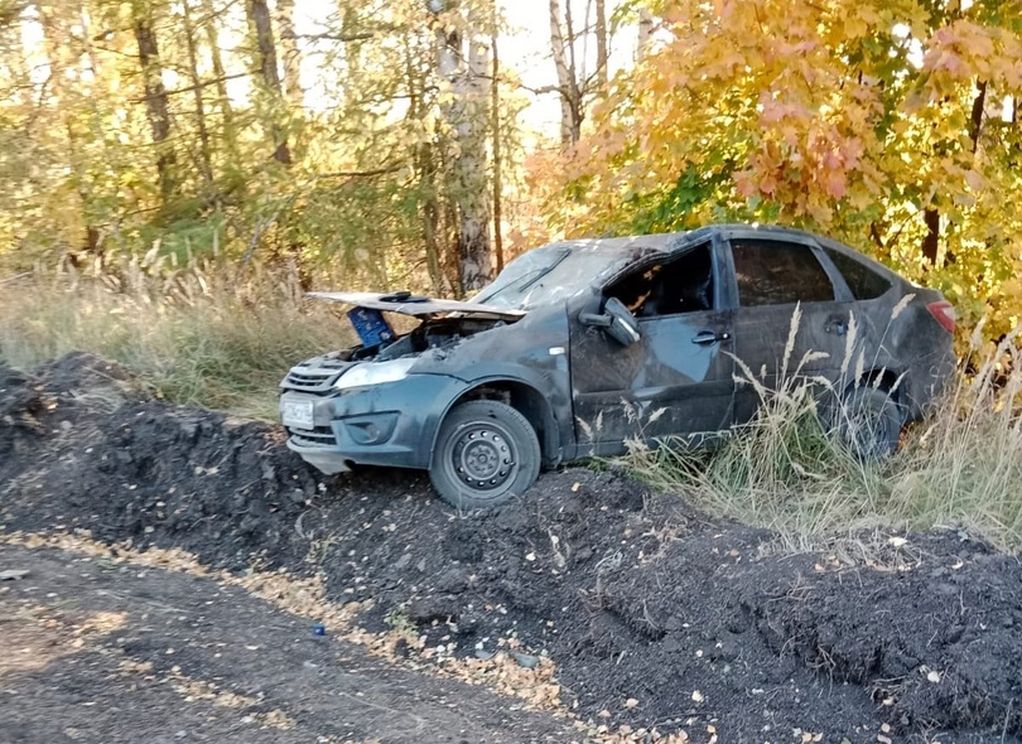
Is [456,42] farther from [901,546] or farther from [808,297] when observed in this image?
[901,546]

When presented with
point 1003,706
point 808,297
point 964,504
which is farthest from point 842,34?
point 1003,706

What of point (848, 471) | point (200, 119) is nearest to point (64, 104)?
point (200, 119)

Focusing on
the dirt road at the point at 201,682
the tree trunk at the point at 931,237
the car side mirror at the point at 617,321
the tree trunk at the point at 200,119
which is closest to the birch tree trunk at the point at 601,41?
the tree trunk at the point at 200,119

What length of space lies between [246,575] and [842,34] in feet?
17.7

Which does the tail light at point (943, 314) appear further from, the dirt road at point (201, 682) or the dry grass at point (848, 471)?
the dirt road at point (201, 682)

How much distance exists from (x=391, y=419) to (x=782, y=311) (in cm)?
270

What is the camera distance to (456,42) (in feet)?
35.3

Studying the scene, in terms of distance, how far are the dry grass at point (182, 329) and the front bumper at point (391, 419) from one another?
2.09m

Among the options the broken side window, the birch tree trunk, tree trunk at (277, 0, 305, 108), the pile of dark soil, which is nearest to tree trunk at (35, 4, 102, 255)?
tree trunk at (277, 0, 305, 108)

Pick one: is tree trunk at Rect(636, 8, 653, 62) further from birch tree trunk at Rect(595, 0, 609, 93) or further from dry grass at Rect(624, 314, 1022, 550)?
dry grass at Rect(624, 314, 1022, 550)

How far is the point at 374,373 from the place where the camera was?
554 centimetres

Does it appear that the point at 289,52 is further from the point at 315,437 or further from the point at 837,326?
the point at 837,326

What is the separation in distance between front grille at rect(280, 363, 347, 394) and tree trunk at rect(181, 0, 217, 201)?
5938 millimetres

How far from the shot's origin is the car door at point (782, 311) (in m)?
6.14
